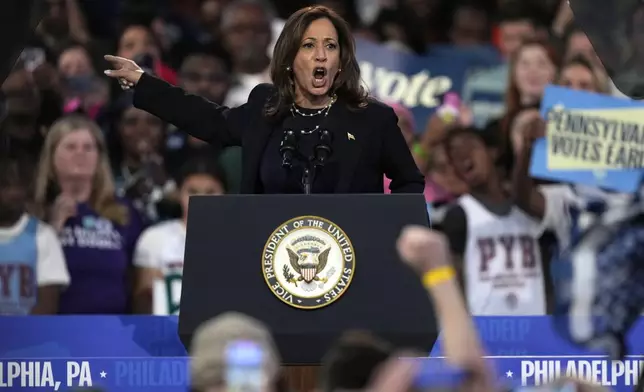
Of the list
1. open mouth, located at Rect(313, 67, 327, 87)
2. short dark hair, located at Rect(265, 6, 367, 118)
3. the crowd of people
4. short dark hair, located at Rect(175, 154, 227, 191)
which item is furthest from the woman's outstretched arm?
short dark hair, located at Rect(175, 154, 227, 191)

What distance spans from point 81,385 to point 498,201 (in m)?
Answer: 3.45

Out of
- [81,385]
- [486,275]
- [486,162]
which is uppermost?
[486,162]

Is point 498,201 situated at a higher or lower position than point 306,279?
higher

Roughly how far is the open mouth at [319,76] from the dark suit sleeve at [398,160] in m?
0.25

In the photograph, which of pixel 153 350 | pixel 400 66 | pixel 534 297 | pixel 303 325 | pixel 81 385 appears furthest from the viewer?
pixel 400 66

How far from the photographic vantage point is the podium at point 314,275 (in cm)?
440

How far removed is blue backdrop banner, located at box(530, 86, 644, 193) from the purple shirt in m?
1.93

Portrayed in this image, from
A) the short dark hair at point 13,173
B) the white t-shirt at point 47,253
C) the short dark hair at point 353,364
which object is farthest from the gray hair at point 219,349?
the short dark hair at point 13,173

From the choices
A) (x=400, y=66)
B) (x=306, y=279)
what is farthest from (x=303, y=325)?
(x=400, y=66)

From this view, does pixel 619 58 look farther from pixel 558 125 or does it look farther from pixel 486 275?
pixel 486 275

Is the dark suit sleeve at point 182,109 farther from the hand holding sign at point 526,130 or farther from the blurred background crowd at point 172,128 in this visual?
the hand holding sign at point 526,130

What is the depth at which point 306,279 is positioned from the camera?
444cm

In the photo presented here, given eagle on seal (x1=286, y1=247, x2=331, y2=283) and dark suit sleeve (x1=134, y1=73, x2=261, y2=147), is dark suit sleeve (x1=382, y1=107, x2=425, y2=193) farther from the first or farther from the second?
eagle on seal (x1=286, y1=247, x2=331, y2=283)

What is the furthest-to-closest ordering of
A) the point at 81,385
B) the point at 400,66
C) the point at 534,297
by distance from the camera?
1. the point at 400,66
2. the point at 534,297
3. the point at 81,385
